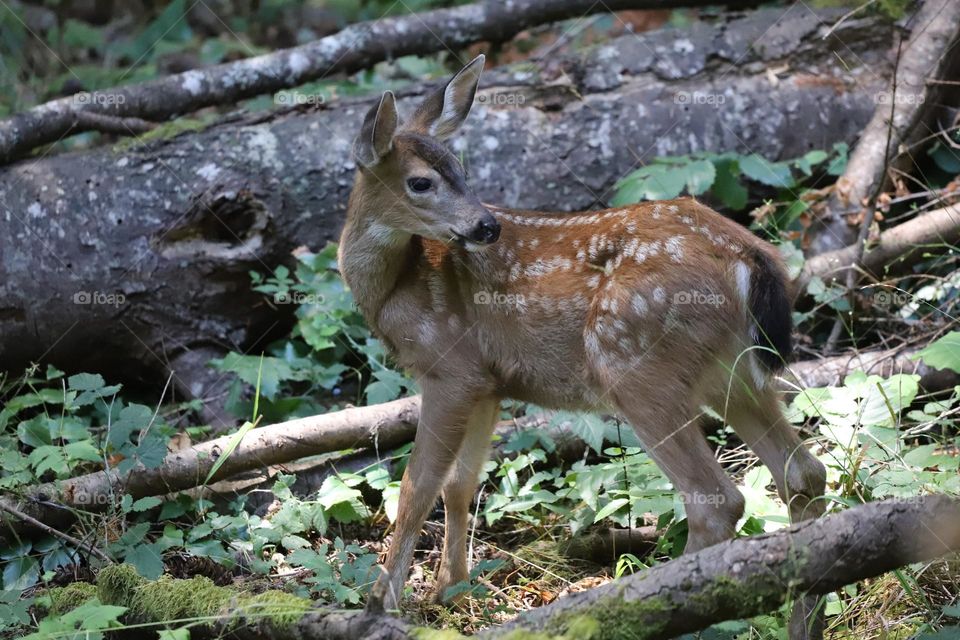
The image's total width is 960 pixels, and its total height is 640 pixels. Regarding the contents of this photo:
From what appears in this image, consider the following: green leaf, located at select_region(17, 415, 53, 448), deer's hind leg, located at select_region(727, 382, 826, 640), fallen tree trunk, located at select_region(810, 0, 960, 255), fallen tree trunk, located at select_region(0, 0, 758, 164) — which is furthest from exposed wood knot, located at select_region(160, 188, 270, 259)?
fallen tree trunk, located at select_region(810, 0, 960, 255)

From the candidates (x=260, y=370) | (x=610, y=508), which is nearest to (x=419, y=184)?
(x=260, y=370)

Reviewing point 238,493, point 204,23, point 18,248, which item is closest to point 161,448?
point 238,493

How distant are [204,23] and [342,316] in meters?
6.88

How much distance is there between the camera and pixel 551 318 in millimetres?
5355

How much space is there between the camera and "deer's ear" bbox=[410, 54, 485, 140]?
593cm

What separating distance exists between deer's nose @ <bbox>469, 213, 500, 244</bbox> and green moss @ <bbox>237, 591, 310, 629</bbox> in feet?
6.79

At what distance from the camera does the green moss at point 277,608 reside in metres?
4.06

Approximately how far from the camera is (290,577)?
543 cm

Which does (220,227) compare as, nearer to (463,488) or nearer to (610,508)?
(463,488)

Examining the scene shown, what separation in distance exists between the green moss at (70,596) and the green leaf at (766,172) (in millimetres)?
5089

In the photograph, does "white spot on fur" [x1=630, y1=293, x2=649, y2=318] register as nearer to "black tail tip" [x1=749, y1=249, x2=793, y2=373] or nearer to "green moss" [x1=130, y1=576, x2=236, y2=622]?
"black tail tip" [x1=749, y1=249, x2=793, y2=373]

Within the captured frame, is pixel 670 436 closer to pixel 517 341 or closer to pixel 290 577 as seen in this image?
pixel 517 341

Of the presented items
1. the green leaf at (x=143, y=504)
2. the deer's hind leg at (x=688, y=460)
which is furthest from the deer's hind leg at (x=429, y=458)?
the green leaf at (x=143, y=504)

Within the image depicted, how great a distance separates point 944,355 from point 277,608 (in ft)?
10.8
